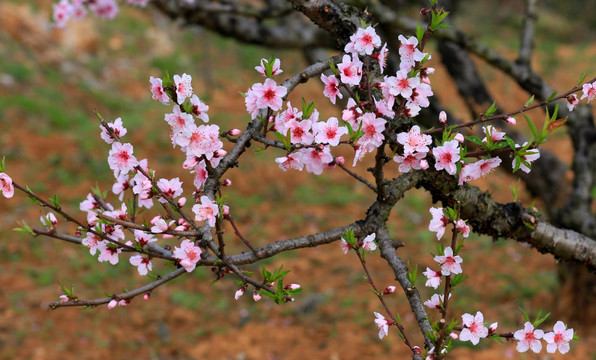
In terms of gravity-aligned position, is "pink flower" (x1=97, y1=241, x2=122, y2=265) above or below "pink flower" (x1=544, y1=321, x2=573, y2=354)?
below

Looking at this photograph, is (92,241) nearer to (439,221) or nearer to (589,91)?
(439,221)

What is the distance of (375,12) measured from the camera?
323 centimetres

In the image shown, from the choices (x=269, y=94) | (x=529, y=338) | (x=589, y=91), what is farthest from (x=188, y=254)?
(x=589, y=91)

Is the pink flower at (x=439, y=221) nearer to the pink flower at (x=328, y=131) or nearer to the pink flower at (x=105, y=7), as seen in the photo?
the pink flower at (x=328, y=131)

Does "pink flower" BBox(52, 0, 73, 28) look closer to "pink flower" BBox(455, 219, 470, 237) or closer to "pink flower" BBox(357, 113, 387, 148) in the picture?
"pink flower" BBox(357, 113, 387, 148)

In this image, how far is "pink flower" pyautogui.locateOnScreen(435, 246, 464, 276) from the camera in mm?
1469

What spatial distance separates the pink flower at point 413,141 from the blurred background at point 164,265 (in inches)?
17.5

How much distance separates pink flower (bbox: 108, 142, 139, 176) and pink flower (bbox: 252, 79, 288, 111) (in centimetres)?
40

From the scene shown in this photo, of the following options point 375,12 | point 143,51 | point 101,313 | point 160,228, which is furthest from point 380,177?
point 143,51

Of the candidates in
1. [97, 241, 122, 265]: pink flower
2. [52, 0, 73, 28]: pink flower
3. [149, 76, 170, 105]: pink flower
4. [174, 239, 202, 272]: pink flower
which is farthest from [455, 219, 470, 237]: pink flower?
[52, 0, 73, 28]: pink flower

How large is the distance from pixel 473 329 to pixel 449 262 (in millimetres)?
204

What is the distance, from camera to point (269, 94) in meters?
1.52

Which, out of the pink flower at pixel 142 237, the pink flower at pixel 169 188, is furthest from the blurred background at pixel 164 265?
the pink flower at pixel 142 237

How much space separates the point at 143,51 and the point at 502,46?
10.3 metres
